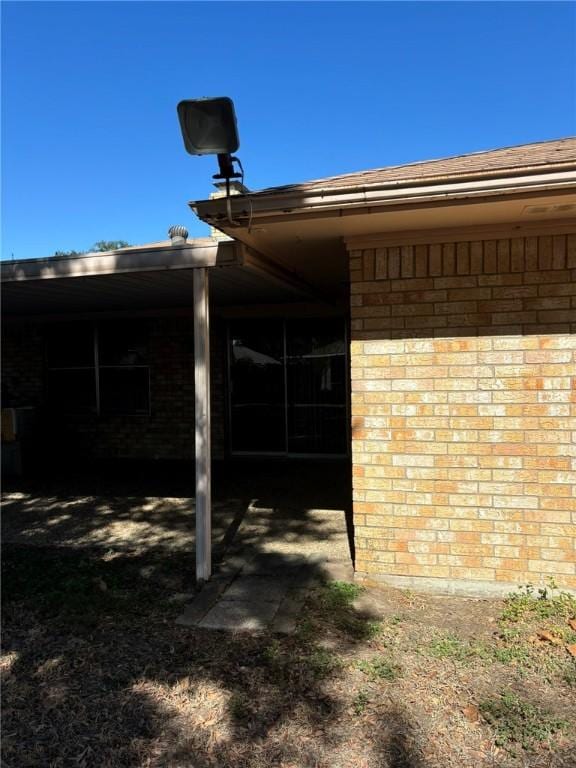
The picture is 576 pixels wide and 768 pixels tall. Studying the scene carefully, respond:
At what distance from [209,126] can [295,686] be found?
318cm

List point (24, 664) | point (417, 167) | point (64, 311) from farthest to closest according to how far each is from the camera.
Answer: point (64, 311) < point (417, 167) < point (24, 664)

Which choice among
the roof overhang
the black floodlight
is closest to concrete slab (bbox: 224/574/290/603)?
the roof overhang

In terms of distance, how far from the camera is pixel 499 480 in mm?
4043

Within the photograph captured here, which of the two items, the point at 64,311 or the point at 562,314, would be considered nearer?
the point at 562,314

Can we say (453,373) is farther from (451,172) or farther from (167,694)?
(167,694)

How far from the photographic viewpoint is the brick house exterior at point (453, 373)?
12.8ft

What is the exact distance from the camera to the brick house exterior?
389 cm

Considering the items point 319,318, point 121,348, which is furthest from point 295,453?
point 121,348

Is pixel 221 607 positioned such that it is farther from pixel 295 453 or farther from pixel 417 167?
pixel 295 453

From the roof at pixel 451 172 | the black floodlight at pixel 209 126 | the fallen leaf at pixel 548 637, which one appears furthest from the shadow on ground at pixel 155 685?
the black floodlight at pixel 209 126

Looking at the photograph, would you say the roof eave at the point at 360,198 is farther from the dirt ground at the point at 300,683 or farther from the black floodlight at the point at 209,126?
the dirt ground at the point at 300,683

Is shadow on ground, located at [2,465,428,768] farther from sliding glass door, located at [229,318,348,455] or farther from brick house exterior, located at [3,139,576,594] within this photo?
sliding glass door, located at [229,318,348,455]

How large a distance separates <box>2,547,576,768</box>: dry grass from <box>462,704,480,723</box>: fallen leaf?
0.01m

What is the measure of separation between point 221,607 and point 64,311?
19.5ft
